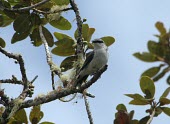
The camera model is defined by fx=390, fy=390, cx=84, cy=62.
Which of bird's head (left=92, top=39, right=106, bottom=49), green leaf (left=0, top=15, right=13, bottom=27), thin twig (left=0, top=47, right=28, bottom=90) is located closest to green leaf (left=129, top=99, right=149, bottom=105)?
thin twig (left=0, top=47, right=28, bottom=90)

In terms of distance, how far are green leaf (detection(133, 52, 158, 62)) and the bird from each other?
2.89 m

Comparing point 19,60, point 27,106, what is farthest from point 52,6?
point 27,106

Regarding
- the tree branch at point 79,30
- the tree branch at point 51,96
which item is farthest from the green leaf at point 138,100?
the tree branch at point 79,30

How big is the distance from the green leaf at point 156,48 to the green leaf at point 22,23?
4135 millimetres

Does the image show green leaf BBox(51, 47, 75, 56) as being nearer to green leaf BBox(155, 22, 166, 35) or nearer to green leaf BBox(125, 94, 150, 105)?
green leaf BBox(125, 94, 150, 105)

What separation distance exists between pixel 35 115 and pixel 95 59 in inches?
46.1

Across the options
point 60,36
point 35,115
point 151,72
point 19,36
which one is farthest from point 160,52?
point 19,36

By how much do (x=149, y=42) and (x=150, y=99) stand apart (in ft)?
7.71

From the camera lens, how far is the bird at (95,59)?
16.7 feet

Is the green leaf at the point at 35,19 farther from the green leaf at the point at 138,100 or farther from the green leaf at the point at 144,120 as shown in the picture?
the green leaf at the point at 144,120

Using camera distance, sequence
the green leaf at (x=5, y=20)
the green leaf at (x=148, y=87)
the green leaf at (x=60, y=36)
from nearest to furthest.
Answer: the green leaf at (x=148, y=87) < the green leaf at (x=60, y=36) < the green leaf at (x=5, y=20)

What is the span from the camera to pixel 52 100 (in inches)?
165

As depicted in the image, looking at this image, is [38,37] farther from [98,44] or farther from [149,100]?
[149,100]

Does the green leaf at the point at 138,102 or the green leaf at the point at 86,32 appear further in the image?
the green leaf at the point at 86,32
